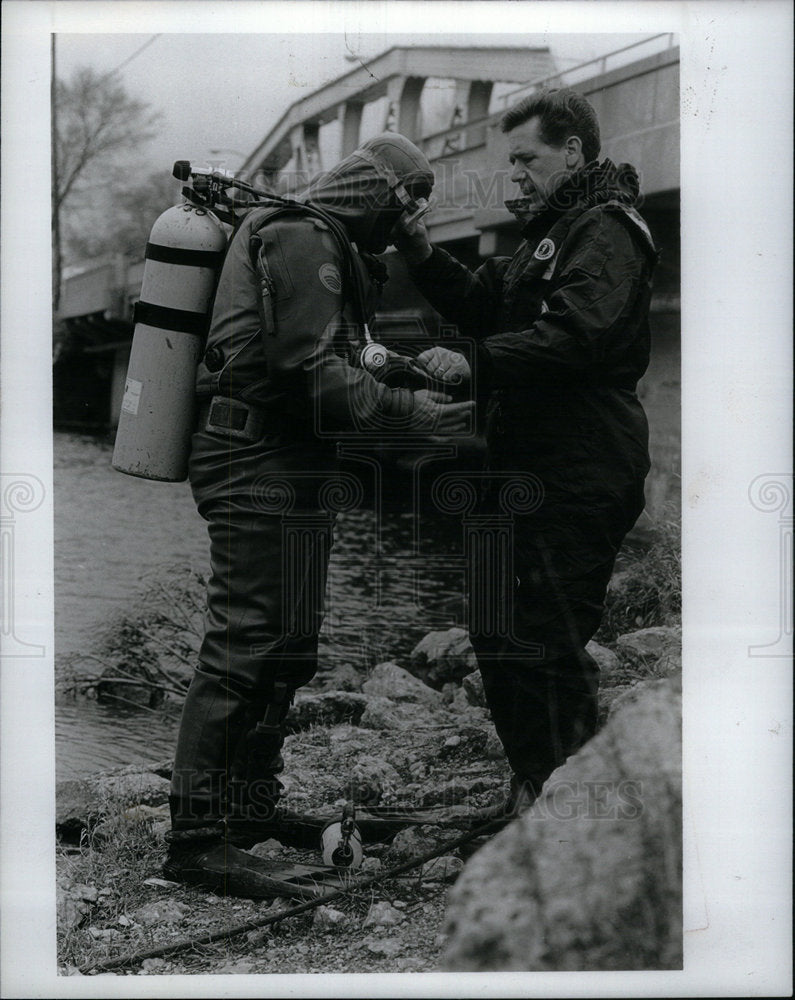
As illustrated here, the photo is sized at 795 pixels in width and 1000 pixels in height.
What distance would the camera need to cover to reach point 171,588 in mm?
3682

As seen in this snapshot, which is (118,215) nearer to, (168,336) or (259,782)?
(168,336)

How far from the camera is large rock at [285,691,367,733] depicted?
363 cm

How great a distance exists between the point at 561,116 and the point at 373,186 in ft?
1.93

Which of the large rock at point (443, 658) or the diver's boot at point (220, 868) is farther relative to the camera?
the large rock at point (443, 658)

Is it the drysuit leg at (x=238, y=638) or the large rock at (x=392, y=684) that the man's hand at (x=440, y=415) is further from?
the large rock at (x=392, y=684)

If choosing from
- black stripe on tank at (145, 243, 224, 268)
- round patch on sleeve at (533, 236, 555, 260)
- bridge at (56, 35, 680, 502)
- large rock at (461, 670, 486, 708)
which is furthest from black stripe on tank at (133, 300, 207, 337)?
large rock at (461, 670, 486, 708)

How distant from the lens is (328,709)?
12.0 feet

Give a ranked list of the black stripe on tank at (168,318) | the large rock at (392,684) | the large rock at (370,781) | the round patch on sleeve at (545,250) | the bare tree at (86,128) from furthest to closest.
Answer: the large rock at (392,684) < the large rock at (370,781) < the bare tree at (86,128) < the round patch on sleeve at (545,250) < the black stripe on tank at (168,318)

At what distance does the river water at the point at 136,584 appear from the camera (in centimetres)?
338

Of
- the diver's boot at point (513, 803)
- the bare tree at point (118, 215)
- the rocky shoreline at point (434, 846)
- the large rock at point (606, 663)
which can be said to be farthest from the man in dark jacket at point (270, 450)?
the large rock at point (606, 663)

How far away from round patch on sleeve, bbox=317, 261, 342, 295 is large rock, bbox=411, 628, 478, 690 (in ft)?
3.64

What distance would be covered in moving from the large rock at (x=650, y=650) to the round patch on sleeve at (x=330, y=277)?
4.37 feet

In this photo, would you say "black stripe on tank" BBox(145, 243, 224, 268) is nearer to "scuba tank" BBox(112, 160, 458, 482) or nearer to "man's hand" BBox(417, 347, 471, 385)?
"scuba tank" BBox(112, 160, 458, 482)

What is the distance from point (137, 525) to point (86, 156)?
113cm
